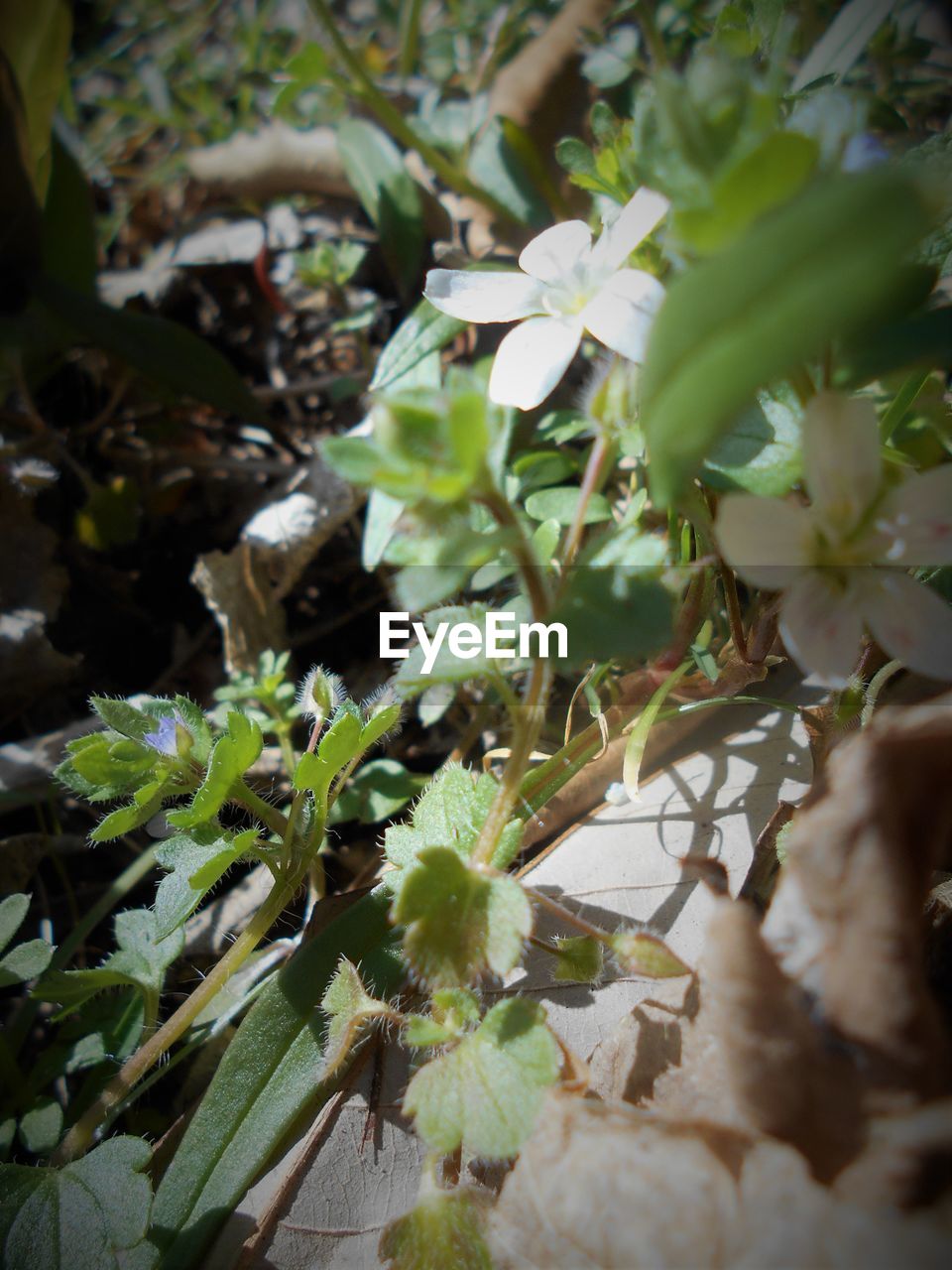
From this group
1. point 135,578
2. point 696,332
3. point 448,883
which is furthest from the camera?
point 135,578

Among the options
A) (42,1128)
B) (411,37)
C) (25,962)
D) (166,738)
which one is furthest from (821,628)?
(411,37)

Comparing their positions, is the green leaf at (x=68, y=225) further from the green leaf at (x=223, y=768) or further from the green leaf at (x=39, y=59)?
the green leaf at (x=223, y=768)

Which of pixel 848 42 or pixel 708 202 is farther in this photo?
pixel 848 42

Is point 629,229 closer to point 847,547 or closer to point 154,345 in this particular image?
point 847,547

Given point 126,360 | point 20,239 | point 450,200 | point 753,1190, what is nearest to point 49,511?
point 126,360

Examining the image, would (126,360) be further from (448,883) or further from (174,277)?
(448,883)

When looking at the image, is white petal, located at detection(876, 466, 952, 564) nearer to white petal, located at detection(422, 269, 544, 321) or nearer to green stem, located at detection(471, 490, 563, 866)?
green stem, located at detection(471, 490, 563, 866)
